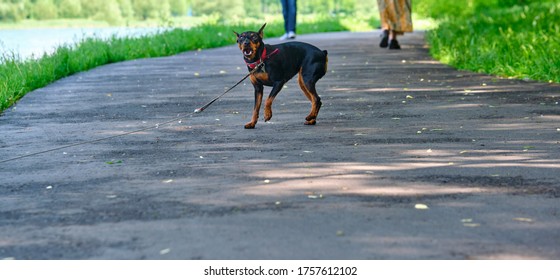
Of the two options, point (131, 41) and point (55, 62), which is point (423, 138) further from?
point (131, 41)

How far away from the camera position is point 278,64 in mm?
10039

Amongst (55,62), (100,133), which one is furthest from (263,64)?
(55,62)

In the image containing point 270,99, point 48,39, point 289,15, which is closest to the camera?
point 270,99

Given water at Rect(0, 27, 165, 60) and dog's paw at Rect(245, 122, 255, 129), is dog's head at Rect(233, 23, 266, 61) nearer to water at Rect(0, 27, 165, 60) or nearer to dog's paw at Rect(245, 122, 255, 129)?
dog's paw at Rect(245, 122, 255, 129)

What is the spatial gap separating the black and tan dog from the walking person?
51.7 ft

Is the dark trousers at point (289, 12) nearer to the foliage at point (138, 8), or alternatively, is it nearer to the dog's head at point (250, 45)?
the foliage at point (138, 8)

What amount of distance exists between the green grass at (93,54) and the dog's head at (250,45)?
4.27 meters

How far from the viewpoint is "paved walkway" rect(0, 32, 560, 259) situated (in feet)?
18.1

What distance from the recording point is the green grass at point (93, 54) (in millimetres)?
15281

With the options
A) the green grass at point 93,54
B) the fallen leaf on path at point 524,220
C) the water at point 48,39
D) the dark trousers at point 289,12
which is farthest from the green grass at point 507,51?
the fallen leaf on path at point 524,220

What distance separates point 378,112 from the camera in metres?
11.6

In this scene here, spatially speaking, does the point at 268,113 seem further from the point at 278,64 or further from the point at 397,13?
the point at 397,13

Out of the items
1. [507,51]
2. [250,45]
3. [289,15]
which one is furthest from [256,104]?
[289,15]

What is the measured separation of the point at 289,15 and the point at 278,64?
1659 centimetres
